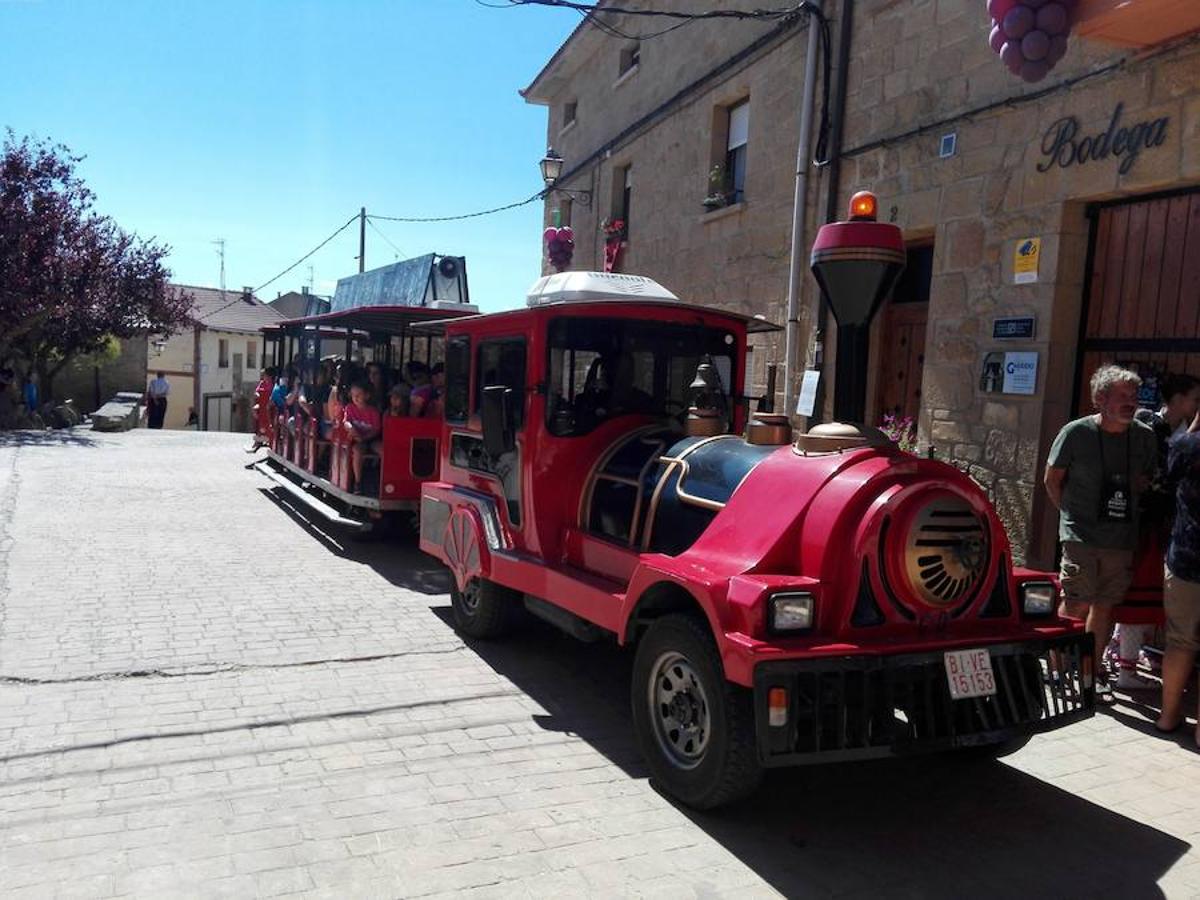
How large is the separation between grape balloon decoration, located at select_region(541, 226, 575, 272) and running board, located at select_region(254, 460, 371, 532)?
568 centimetres

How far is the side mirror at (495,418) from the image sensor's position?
4.94m

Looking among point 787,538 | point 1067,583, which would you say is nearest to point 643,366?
point 787,538

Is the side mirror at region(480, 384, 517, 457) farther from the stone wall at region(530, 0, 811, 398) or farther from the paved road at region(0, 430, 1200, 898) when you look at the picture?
the stone wall at region(530, 0, 811, 398)

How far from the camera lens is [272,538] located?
873 cm

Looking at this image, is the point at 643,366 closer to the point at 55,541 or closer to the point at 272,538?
the point at 272,538

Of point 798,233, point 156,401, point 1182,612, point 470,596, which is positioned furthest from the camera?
point 156,401

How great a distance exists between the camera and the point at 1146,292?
5758 millimetres

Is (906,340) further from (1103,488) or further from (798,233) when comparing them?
(1103,488)

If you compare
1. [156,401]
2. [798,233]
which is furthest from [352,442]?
[156,401]

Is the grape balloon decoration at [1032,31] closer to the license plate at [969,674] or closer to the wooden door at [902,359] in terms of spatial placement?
the wooden door at [902,359]

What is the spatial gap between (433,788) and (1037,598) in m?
2.58

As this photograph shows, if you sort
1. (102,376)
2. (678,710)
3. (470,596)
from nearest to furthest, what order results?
(678,710), (470,596), (102,376)

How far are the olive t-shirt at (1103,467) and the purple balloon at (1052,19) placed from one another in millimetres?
2251

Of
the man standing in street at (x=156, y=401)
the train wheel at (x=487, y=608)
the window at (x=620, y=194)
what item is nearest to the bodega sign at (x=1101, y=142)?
the train wheel at (x=487, y=608)
